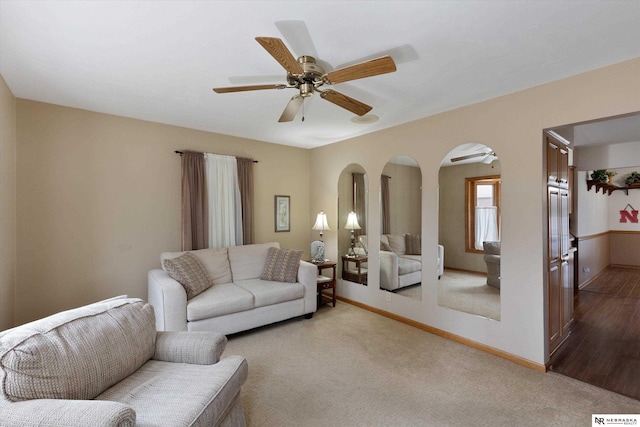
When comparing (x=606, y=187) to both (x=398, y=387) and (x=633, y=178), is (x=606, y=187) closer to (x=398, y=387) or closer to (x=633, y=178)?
(x=633, y=178)

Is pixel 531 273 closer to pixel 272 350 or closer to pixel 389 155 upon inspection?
pixel 389 155

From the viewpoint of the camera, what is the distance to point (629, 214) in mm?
7035

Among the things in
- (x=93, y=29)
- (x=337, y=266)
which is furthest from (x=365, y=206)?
(x=93, y=29)

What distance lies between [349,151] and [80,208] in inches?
140

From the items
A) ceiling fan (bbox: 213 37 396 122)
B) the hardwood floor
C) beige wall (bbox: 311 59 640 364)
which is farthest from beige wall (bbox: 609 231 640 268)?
ceiling fan (bbox: 213 37 396 122)

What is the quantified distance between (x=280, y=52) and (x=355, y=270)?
3.46 meters

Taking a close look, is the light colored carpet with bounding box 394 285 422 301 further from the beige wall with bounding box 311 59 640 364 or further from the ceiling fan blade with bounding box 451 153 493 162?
the ceiling fan blade with bounding box 451 153 493 162

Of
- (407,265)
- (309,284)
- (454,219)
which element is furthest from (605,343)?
(309,284)

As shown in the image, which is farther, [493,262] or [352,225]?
[352,225]

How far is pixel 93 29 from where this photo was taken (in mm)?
1864

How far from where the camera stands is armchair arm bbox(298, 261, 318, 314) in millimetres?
3863

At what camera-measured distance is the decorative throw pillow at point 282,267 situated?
12.8 feet

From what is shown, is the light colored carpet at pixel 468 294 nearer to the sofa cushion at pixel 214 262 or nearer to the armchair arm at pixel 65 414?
the sofa cushion at pixel 214 262

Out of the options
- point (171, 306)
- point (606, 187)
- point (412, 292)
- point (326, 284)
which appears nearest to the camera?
point (171, 306)
